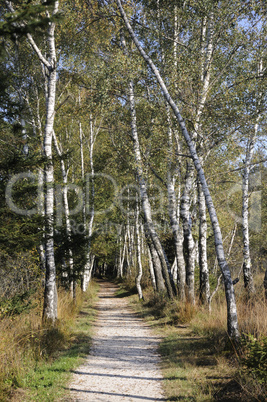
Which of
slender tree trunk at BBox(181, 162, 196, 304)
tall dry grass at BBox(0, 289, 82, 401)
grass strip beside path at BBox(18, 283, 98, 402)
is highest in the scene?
slender tree trunk at BBox(181, 162, 196, 304)

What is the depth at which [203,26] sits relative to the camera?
35.1ft

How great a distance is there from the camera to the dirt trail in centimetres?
533

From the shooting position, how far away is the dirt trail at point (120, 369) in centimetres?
533

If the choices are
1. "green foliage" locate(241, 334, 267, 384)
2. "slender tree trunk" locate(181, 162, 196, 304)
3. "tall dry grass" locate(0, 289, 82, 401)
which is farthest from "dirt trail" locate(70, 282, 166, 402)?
"slender tree trunk" locate(181, 162, 196, 304)

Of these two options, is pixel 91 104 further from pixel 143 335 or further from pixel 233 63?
pixel 143 335

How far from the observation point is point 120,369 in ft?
21.9

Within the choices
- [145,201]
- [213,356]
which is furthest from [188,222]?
[213,356]

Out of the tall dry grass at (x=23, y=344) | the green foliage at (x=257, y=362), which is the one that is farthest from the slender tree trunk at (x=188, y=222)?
the green foliage at (x=257, y=362)

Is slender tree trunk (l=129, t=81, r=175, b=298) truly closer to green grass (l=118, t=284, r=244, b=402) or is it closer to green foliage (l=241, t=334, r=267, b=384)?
green grass (l=118, t=284, r=244, b=402)

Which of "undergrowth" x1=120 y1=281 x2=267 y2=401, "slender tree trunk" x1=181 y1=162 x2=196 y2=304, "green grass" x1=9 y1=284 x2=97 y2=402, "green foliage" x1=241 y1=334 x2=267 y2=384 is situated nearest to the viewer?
"green foliage" x1=241 y1=334 x2=267 y2=384

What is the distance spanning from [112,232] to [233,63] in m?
23.7

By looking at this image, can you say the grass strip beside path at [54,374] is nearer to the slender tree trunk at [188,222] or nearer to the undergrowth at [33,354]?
the undergrowth at [33,354]

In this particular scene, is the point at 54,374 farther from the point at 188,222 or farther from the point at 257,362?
the point at 188,222

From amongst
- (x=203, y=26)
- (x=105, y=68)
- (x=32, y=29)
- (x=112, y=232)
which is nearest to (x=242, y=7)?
(x=203, y=26)
